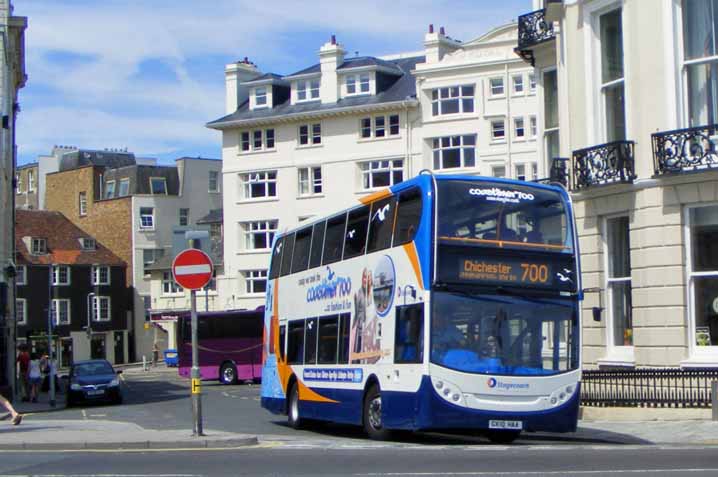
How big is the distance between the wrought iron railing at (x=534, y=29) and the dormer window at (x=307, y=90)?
134 feet

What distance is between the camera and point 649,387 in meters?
24.0

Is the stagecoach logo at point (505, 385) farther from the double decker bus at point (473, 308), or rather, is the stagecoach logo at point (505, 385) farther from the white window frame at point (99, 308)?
the white window frame at point (99, 308)

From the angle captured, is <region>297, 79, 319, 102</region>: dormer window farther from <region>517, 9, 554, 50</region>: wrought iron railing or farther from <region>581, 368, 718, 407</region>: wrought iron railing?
<region>581, 368, 718, 407</region>: wrought iron railing

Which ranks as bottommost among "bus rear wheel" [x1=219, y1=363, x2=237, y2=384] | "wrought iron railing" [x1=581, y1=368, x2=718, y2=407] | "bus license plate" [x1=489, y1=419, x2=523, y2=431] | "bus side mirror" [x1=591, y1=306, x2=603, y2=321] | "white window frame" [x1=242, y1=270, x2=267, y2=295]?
"bus rear wheel" [x1=219, y1=363, x2=237, y2=384]

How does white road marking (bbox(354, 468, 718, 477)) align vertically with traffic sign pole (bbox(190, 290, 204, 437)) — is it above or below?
below

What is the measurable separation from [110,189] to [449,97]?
3882 cm

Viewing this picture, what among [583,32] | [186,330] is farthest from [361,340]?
[186,330]

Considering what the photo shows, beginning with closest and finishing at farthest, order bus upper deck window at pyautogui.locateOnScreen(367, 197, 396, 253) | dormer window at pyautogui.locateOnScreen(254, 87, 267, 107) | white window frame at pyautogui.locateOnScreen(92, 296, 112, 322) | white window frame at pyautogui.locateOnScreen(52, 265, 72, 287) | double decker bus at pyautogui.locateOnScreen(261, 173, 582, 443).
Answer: double decker bus at pyautogui.locateOnScreen(261, 173, 582, 443) → bus upper deck window at pyautogui.locateOnScreen(367, 197, 396, 253) → dormer window at pyautogui.locateOnScreen(254, 87, 267, 107) → white window frame at pyautogui.locateOnScreen(52, 265, 72, 287) → white window frame at pyautogui.locateOnScreen(92, 296, 112, 322)

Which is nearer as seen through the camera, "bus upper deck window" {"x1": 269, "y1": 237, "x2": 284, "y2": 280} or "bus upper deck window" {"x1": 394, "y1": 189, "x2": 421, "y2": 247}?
"bus upper deck window" {"x1": 394, "y1": 189, "x2": 421, "y2": 247}

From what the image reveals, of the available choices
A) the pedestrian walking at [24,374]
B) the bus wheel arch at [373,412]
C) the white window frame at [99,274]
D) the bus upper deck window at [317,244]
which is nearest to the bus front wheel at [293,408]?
the bus upper deck window at [317,244]

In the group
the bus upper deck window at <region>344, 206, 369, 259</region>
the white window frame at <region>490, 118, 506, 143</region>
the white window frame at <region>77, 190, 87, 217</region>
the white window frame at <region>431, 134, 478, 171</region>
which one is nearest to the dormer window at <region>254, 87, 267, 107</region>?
the white window frame at <region>431, 134, 478, 171</region>

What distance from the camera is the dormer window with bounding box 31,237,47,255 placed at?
84688 millimetres

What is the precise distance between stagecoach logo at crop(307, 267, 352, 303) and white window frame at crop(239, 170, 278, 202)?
48119mm

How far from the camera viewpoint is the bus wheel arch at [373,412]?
66.4ft
